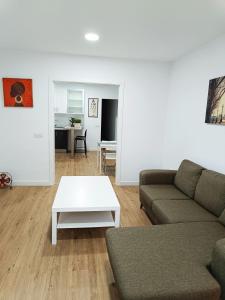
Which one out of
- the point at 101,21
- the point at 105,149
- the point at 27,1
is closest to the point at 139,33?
the point at 101,21

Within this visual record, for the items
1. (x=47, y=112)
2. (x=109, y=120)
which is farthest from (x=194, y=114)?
(x=109, y=120)

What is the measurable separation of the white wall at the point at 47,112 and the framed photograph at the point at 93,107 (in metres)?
3.64

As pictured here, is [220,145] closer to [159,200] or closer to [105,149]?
[159,200]

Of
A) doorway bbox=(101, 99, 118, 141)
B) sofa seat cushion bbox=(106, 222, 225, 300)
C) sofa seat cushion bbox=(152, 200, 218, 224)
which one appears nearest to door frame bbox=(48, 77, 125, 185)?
sofa seat cushion bbox=(152, 200, 218, 224)

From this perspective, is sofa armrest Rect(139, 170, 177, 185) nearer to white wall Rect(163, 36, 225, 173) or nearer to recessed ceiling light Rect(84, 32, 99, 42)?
white wall Rect(163, 36, 225, 173)

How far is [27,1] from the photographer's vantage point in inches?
81.4

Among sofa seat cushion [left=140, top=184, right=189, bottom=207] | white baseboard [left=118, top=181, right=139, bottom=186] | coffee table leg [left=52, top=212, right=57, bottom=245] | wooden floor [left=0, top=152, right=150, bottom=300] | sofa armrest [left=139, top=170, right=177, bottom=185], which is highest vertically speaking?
sofa armrest [left=139, top=170, right=177, bottom=185]

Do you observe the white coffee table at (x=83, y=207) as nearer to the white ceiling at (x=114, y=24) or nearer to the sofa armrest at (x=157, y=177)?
the sofa armrest at (x=157, y=177)

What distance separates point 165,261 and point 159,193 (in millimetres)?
1397

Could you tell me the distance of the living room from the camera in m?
1.89

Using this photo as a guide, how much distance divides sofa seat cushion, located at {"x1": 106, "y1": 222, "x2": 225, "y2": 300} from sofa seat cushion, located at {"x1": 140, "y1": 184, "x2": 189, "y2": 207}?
2.34ft

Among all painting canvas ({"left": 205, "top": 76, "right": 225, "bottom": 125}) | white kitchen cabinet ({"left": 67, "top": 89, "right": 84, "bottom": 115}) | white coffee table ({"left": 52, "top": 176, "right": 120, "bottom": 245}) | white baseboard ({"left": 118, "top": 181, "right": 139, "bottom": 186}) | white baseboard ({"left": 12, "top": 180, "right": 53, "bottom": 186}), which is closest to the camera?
white coffee table ({"left": 52, "top": 176, "right": 120, "bottom": 245})

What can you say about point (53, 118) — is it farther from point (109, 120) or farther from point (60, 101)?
point (109, 120)

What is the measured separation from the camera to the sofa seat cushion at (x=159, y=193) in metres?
2.82
